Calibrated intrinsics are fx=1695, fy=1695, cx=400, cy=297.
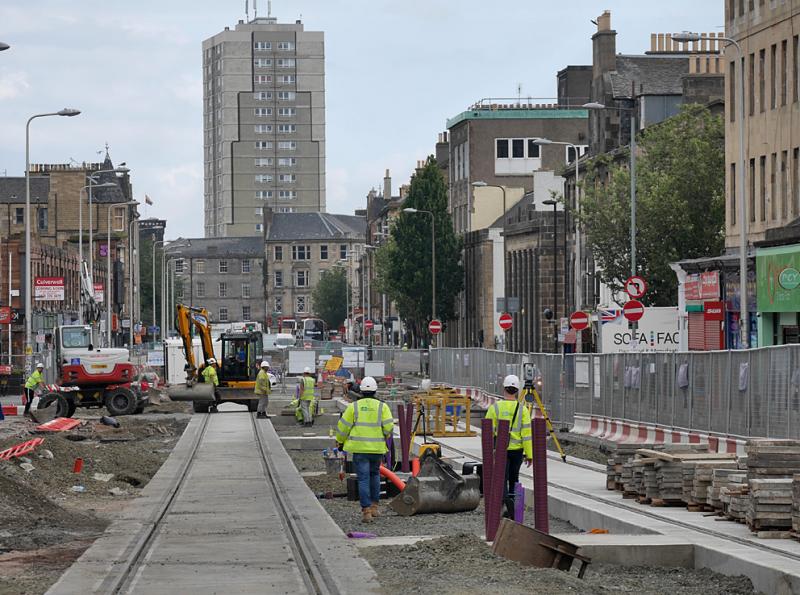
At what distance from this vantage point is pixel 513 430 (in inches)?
778

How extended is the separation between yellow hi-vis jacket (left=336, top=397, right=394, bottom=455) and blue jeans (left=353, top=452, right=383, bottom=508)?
13cm

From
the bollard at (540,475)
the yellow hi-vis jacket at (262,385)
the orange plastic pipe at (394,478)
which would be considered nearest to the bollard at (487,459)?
the bollard at (540,475)

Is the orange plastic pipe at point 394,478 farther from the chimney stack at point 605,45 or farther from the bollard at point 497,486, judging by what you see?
the chimney stack at point 605,45

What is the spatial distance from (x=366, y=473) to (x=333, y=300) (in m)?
172

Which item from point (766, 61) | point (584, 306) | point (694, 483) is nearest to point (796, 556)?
point (694, 483)

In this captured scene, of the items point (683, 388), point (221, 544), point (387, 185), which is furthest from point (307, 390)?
point (387, 185)

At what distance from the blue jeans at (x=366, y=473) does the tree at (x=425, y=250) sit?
83629 millimetres

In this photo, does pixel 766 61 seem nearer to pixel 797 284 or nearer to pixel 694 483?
pixel 797 284

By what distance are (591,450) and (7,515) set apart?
17.1 m

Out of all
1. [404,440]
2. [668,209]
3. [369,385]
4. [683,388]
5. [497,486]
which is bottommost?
[404,440]

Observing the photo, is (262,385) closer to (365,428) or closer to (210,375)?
(210,375)

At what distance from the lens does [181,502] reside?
23672 mm

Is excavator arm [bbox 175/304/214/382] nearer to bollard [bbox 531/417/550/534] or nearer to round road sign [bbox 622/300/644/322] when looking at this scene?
round road sign [bbox 622/300/644/322]

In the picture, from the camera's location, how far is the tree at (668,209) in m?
55.1
